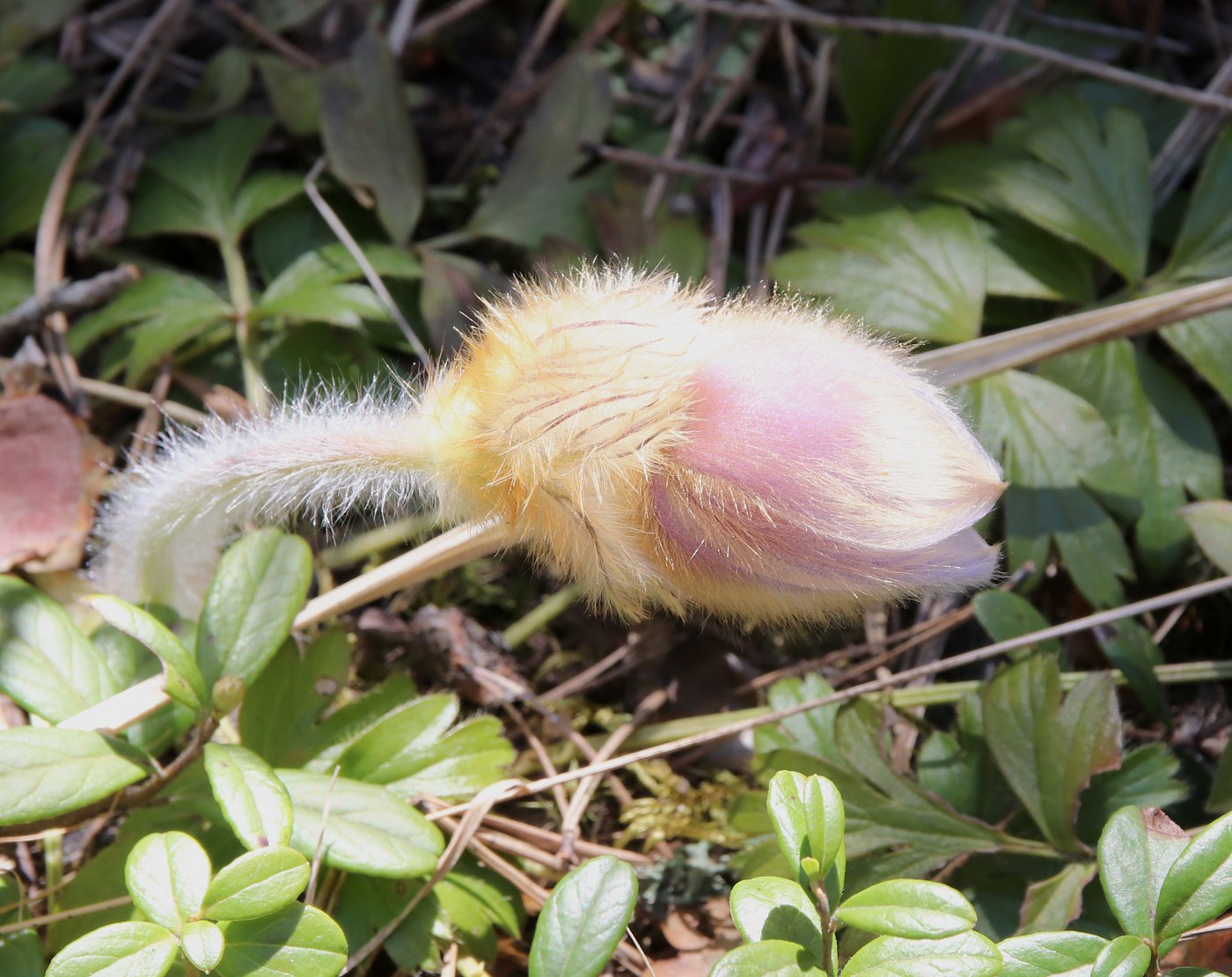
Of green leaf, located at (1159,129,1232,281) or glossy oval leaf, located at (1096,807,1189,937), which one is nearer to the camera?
glossy oval leaf, located at (1096,807,1189,937)

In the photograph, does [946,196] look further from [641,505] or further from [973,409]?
[641,505]

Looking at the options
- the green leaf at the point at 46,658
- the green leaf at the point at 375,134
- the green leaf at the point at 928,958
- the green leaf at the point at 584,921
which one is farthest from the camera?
the green leaf at the point at 375,134

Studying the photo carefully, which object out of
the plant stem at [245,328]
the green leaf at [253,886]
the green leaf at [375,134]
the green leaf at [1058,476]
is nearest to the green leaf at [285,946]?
the green leaf at [253,886]

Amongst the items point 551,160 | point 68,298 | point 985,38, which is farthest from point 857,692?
point 68,298

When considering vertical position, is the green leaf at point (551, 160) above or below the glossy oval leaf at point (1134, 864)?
above

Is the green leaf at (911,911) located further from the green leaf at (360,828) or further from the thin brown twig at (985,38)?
the thin brown twig at (985,38)

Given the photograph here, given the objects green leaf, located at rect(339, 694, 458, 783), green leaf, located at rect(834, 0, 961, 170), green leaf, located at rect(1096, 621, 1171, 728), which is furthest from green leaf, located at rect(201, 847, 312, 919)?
green leaf, located at rect(834, 0, 961, 170)

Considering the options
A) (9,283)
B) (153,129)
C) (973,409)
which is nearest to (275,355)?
(9,283)

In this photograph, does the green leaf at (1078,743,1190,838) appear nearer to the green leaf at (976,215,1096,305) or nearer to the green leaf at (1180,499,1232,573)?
the green leaf at (1180,499,1232,573)
